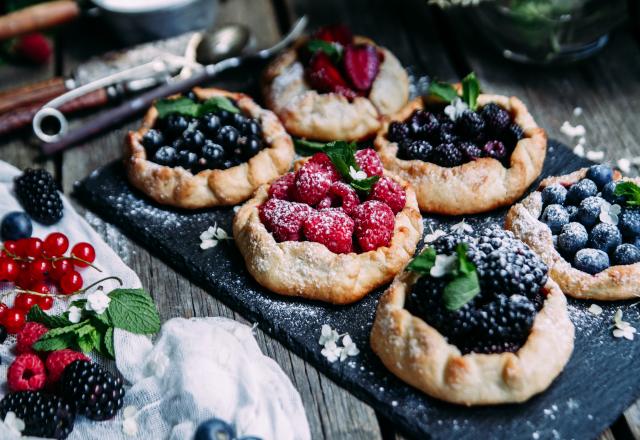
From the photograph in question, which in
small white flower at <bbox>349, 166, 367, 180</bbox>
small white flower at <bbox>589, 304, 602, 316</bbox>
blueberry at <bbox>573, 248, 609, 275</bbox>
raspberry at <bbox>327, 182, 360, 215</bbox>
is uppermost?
small white flower at <bbox>349, 166, 367, 180</bbox>

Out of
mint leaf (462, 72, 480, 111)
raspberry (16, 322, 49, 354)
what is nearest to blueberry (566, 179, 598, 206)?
mint leaf (462, 72, 480, 111)

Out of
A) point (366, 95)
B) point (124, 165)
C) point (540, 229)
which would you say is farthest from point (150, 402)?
point (366, 95)

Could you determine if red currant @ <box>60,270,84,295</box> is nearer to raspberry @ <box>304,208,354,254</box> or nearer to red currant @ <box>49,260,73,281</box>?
red currant @ <box>49,260,73,281</box>

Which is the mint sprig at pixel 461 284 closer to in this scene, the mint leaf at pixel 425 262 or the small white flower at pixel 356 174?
the mint leaf at pixel 425 262

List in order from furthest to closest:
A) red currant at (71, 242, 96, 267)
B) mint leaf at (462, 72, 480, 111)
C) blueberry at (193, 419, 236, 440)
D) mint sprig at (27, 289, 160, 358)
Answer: mint leaf at (462, 72, 480, 111) < red currant at (71, 242, 96, 267) < mint sprig at (27, 289, 160, 358) < blueberry at (193, 419, 236, 440)

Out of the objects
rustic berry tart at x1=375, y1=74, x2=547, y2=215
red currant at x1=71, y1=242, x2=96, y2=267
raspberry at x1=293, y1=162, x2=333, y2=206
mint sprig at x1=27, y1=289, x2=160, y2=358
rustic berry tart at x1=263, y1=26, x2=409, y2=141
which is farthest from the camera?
rustic berry tart at x1=263, y1=26, x2=409, y2=141

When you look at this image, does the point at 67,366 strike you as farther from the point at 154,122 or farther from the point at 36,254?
the point at 154,122
